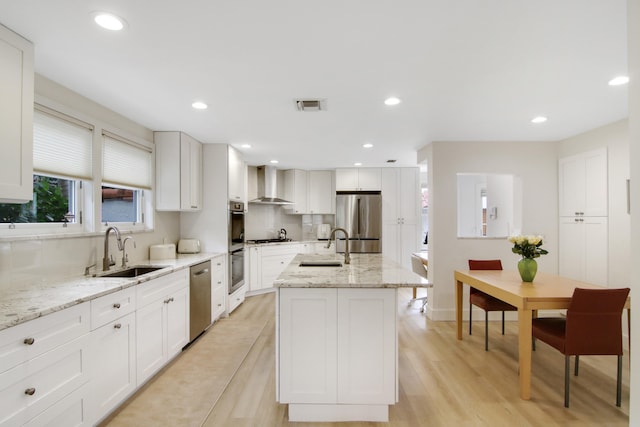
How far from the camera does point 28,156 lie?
181 centimetres

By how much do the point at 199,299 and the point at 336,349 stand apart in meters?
1.95

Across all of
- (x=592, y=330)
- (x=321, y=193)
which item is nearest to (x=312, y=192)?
(x=321, y=193)

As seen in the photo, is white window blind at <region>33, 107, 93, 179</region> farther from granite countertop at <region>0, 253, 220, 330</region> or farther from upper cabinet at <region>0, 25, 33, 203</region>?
granite countertop at <region>0, 253, 220, 330</region>

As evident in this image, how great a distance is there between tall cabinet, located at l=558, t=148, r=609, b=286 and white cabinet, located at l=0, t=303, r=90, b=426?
4.76 metres

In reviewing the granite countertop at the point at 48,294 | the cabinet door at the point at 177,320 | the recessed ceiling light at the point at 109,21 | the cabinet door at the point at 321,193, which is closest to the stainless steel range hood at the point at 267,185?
the cabinet door at the point at 321,193

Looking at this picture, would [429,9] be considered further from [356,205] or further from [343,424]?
[356,205]

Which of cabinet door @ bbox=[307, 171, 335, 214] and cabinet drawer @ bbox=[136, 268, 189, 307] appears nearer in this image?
cabinet drawer @ bbox=[136, 268, 189, 307]

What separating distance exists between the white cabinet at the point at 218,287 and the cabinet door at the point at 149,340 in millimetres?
1094

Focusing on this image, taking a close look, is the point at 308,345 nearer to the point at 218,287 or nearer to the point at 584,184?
the point at 218,287

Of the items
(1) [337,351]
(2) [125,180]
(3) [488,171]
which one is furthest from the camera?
(3) [488,171]

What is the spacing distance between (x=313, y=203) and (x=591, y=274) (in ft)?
14.2

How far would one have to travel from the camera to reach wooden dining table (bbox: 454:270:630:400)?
2.32 m

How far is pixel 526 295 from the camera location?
2381mm

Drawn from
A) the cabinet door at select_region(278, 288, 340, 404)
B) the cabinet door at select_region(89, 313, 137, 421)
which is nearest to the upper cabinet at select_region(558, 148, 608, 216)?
the cabinet door at select_region(278, 288, 340, 404)
